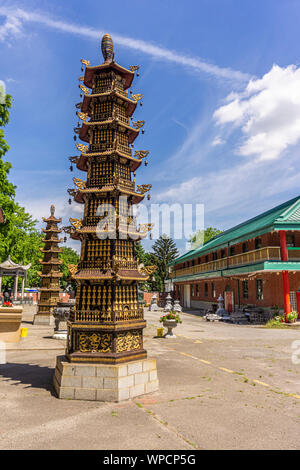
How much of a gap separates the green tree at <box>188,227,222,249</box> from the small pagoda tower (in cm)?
4634

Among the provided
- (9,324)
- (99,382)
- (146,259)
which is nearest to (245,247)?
(9,324)

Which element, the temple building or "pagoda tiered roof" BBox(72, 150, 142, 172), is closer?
"pagoda tiered roof" BBox(72, 150, 142, 172)

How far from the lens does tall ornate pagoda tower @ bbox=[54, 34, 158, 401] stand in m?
8.38

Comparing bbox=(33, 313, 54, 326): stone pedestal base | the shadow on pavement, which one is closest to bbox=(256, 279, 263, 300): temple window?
bbox=(33, 313, 54, 326): stone pedestal base

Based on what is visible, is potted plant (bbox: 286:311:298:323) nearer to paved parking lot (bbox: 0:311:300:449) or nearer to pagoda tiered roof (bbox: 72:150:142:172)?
paved parking lot (bbox: 0:311:300:449)

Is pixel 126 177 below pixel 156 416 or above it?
above

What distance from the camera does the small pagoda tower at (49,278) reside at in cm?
2658

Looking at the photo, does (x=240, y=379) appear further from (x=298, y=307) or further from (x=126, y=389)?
(x=298, y=307)

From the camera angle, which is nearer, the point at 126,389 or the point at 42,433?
the point at 42,433

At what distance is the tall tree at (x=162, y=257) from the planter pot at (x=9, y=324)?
46.3 metres

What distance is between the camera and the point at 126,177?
436 inches

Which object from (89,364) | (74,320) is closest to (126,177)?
(74,320)
